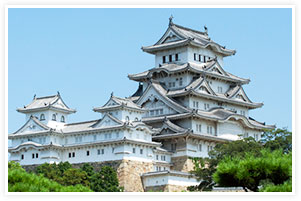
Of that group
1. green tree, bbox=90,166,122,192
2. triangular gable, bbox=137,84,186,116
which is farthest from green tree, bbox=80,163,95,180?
triangular gable, bbox=137,84,186,116

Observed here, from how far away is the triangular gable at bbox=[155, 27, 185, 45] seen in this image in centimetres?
7694

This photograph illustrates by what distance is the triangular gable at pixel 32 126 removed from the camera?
67.9 metres

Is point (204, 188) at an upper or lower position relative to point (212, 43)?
lower

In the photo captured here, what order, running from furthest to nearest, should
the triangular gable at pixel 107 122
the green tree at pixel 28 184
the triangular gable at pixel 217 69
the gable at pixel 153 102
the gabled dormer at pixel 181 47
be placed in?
the triangular gable at pixel 217 69 → the gabled dormer at pixel 181 47 → the gable at pixel 153 102 → the triangular gable at pixel 107 122 → the green tree at pixel 28 184

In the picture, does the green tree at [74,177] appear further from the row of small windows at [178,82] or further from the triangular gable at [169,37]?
the triangular gable at [169,37]

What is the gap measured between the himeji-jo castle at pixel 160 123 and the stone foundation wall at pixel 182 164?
5cm

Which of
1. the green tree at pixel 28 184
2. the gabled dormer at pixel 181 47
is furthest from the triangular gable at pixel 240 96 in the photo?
the green tree at pixel 28 184

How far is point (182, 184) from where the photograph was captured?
6347 cm

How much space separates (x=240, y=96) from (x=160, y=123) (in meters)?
11.6
